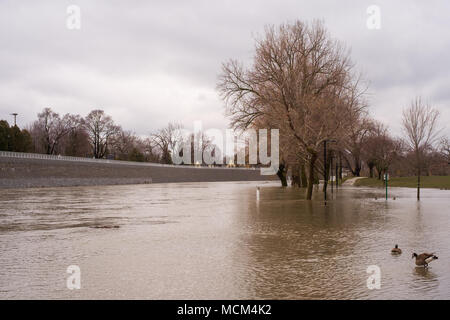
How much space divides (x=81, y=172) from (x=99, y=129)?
4396 centimetres

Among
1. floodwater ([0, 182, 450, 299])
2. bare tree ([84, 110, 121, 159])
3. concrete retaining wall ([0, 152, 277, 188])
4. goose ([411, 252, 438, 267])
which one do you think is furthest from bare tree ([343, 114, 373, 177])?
bare tree ([84, 110, 121, 159])

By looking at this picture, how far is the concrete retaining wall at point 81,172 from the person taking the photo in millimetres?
57625

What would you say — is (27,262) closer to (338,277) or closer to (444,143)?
(338,277)

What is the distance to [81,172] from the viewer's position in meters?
71.6

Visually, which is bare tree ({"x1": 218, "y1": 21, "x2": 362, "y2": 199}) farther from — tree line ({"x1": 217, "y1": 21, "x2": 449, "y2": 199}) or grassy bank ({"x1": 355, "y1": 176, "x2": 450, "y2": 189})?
grassy bank ({"x1": 355, "y1": 176, "x2": 450, "y2": 189})

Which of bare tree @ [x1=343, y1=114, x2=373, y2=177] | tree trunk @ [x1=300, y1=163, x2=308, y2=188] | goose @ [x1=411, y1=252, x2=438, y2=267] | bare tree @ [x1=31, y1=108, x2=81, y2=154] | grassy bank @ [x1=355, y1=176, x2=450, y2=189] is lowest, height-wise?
grassy bank @ [x1=355, y1=176, x2=450, y2=189]

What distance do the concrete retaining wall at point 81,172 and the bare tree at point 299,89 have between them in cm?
3405

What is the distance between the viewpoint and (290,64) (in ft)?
110

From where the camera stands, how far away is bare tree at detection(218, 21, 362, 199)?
30344 millimetres

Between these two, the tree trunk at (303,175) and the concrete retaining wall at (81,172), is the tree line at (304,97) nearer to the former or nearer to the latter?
the tree trunk at (303,175)

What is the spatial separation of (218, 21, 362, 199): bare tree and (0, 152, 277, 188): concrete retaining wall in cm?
3405

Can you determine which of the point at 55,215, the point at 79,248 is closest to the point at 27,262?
the point at 79,248

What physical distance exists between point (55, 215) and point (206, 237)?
11306 mm
